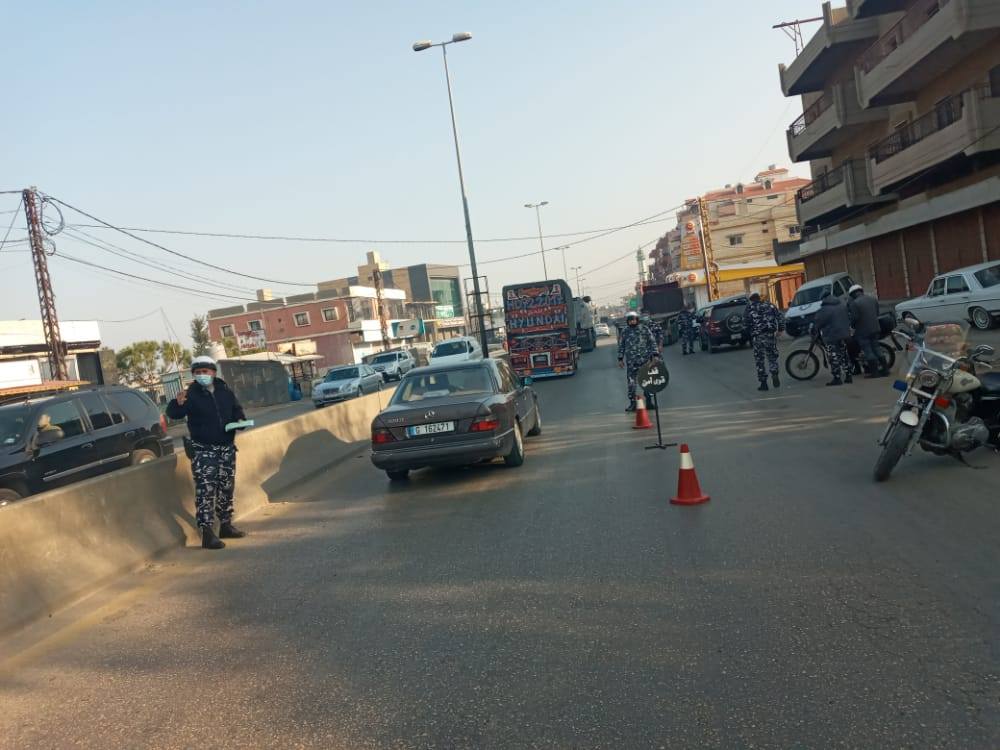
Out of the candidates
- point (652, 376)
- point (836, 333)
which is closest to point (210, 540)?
point (652, 376)

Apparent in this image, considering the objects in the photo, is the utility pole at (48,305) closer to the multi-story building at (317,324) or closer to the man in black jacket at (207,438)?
the man in black jacket at (207,438)

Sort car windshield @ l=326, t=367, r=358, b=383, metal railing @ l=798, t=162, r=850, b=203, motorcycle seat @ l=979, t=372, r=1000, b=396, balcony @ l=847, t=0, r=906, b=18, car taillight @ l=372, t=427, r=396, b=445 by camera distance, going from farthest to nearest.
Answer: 1. metal railing @ l=798, t=162, r=850, b=203
2. car windshield @ l=326, t=367, r=358, b=383
3. balcony @ l=847, t=0, r=906, b=18
4. car taillight @ l=372, t=427, r=396, b=445
5. motorcycle seat @ l=979, t=372, r=1000, b=396

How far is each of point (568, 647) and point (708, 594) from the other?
3.42ft

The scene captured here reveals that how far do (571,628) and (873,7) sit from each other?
31812 millimetres

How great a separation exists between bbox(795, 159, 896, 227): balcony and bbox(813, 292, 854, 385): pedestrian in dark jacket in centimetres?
2075

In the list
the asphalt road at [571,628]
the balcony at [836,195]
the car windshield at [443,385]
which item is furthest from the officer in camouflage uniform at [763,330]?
the balcony at [836,195]

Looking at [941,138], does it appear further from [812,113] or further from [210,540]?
[210,540]

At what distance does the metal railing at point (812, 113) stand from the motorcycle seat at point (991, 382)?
31.9m

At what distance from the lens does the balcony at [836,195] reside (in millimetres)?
34094

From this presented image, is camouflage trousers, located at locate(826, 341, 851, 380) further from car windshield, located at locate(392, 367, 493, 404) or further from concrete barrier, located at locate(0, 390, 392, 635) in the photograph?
concrete barrier, located at locate(0, 390, 392, 635)

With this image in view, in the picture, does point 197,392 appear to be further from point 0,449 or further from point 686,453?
point 686,453

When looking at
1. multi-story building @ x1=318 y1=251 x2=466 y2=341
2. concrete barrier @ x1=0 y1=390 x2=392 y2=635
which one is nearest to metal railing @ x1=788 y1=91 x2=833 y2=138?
concrete barrier @ x1=0 y1=390 x2=392 y2=635

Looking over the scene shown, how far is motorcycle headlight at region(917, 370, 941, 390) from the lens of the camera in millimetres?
6957

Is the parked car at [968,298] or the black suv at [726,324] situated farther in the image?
the black suv at [726,324]
